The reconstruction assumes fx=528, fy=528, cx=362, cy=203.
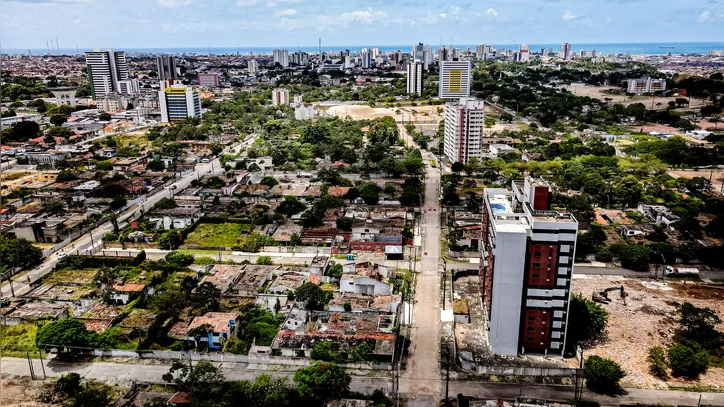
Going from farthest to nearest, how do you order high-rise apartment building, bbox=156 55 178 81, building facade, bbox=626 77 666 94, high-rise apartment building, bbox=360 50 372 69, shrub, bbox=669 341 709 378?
high-rise apartment building, bbox=360 50 372 69
high-rise apartment building, bbox=156 55 178 81
building facade, bbox=626 77 666 94
shrub, bbox=669 341 709 378

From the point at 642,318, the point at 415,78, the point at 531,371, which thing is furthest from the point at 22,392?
the point at 415,78

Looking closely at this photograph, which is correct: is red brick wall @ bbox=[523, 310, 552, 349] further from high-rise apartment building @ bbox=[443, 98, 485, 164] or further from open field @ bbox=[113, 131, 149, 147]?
open field @ bbox=[113, 131, 149, 147]

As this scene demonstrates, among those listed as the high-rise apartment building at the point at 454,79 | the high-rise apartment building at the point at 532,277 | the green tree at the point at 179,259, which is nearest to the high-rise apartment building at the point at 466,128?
the high-rise apartment building at the point at 532,277

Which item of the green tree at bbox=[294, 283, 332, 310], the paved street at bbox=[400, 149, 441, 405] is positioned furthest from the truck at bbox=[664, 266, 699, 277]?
the green tree at bbox=[294, 283, 332, 310]

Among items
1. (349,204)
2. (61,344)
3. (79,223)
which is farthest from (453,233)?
(79,223)

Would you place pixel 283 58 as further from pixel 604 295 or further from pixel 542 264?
pixel 542 264

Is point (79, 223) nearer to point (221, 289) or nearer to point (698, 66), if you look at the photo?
point (221, 289)
